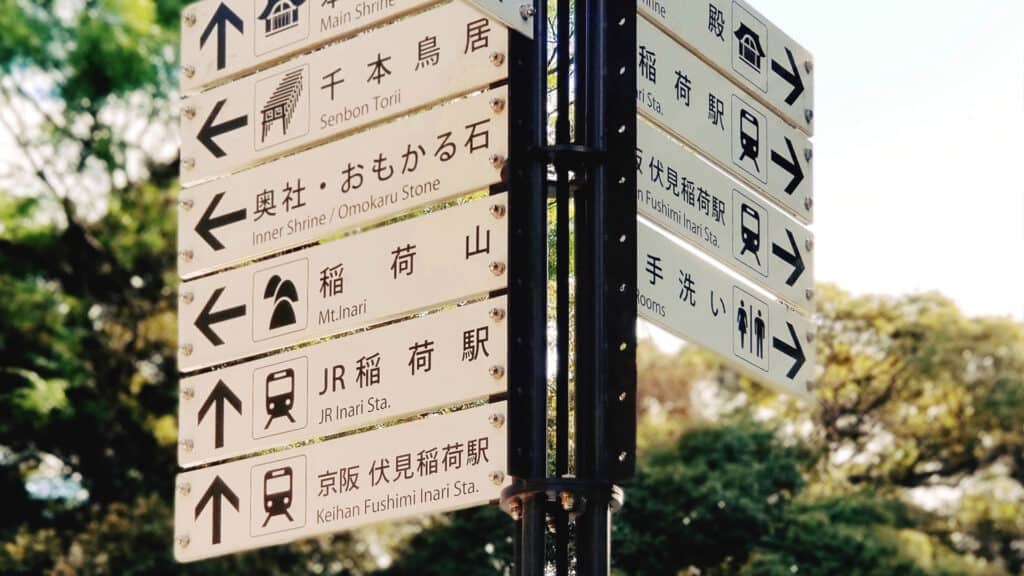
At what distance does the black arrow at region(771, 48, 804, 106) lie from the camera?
453 cm

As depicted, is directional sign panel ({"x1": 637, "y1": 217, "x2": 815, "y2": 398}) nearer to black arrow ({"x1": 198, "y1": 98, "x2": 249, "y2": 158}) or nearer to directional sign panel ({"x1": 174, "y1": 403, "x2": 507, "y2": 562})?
directional sign panel ({"x1": 174, "y1": 403, "x2": 507, "y2": 562})

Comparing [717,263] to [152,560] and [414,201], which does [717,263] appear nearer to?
[414,201]

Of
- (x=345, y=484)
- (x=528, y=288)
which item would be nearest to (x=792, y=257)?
(x=528, y=288)

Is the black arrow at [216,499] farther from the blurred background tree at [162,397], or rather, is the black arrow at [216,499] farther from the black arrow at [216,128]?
the blurred background tree at [162,397]

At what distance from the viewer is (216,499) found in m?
4.17

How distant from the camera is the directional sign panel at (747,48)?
4.19 metres

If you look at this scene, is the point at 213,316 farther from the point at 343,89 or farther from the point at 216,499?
the point at 343,89

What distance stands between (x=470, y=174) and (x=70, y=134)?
20426 mm

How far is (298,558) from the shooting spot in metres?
20.5

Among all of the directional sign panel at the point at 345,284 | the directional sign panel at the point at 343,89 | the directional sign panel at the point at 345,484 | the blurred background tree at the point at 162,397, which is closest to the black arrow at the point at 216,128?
the directional sign panel at the point at 343,89

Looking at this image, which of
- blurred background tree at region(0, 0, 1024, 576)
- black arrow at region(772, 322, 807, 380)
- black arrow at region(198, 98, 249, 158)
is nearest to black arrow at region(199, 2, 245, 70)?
black arrow at region(198, 98, 249, 158)

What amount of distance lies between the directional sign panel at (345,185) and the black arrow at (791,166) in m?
0.93

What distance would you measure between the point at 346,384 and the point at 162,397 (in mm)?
19351

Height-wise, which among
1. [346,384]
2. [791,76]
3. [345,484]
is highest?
[791,76]
